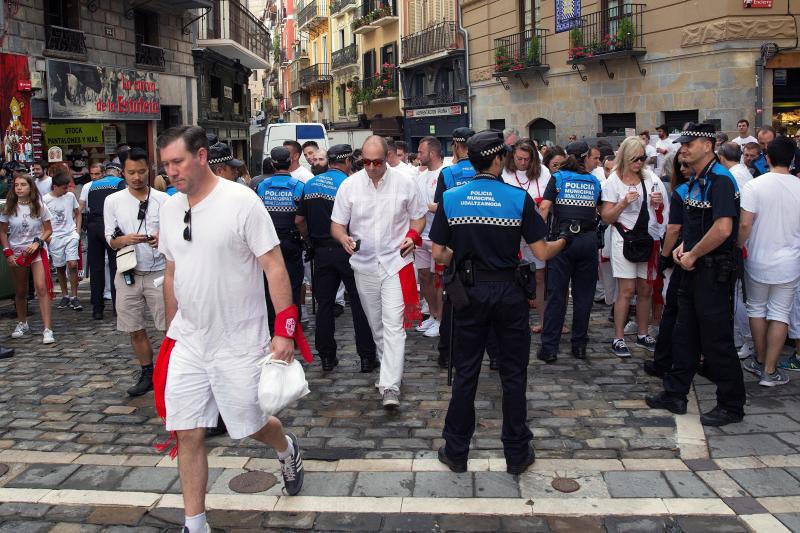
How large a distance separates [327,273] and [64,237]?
201 inches

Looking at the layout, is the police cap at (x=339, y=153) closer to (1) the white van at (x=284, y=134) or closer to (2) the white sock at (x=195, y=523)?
(2) the white sock at (x=195, y=523)

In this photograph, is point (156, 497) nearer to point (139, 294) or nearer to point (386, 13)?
point (139, 294)

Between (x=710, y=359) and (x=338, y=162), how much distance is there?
3.74 m

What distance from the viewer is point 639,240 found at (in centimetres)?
722

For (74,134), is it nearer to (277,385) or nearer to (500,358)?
(500,358)

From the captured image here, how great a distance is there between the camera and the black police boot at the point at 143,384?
6.52m

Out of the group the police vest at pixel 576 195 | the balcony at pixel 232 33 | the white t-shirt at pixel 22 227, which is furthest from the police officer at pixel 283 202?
the balcony at pixel 232 33

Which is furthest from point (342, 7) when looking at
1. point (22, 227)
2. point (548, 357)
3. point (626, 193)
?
point (548, 357)

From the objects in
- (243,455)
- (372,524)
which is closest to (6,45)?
(243,455)

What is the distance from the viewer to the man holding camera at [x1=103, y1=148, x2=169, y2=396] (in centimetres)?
643

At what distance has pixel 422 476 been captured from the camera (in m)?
4.75

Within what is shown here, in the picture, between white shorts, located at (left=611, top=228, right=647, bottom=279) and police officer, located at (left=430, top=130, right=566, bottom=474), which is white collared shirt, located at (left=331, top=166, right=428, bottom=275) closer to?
police officer, located at (left=430, top=130, right=566, bottom=474)

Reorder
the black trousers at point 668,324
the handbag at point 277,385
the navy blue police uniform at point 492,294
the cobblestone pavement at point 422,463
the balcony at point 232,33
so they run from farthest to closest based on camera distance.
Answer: the balcony at point 232,33, the black trousers at point 668,324, the navy blue police uniform at point 492,294, the cobblestone pavement at point 422,463, the handbag at point 277,385

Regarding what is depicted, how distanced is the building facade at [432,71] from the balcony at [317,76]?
560 inches
